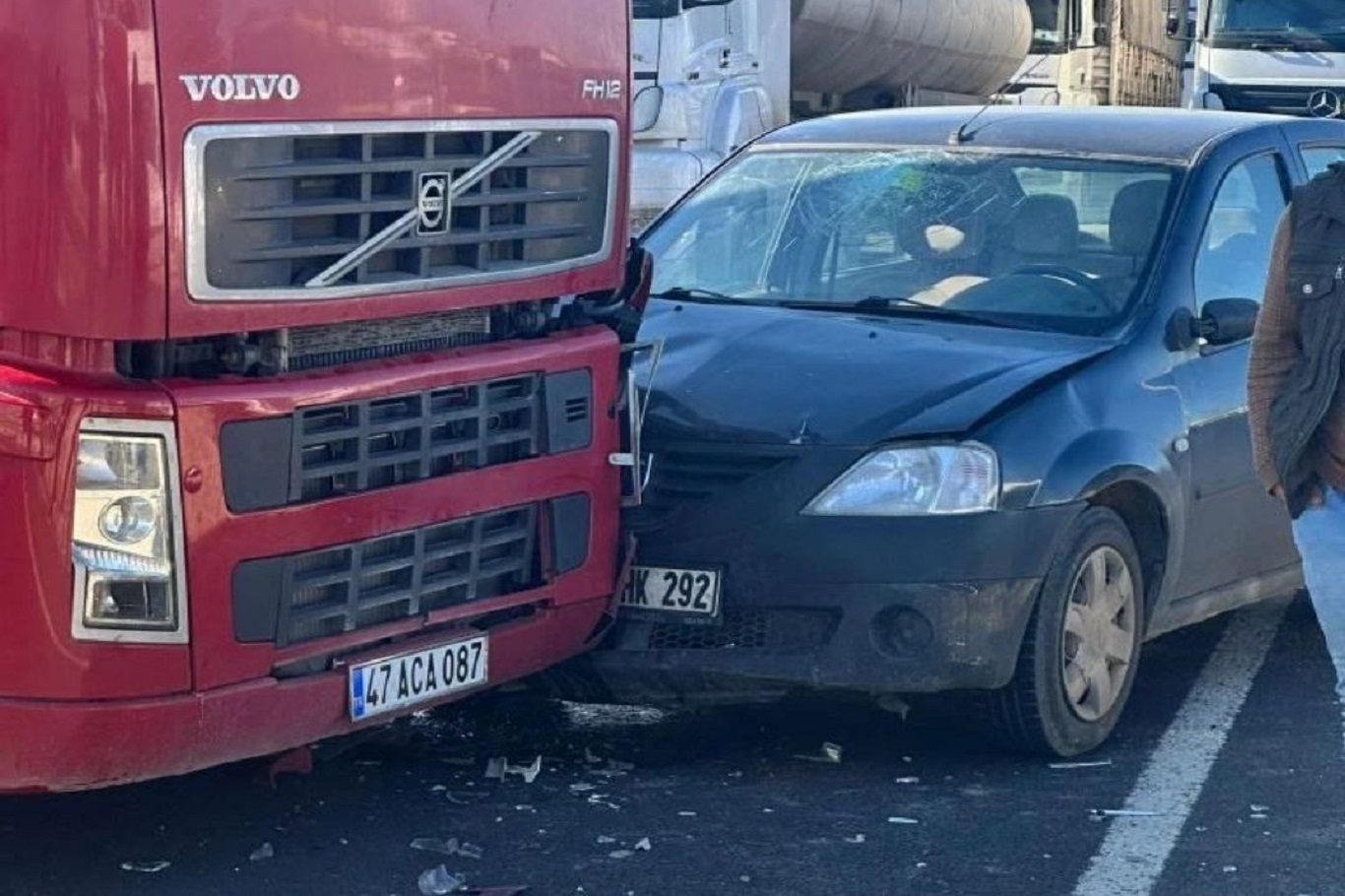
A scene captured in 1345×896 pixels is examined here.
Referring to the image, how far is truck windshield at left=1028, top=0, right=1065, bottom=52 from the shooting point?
2392 centimetres

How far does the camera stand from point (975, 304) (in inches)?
277

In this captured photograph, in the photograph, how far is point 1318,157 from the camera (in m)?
7.90

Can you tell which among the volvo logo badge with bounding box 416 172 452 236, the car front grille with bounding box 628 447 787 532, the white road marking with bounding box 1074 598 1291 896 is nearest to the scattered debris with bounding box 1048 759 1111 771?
the white road marking with bounding box 1074 598 1291 896

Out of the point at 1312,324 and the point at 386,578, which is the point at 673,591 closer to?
the point at 386,578

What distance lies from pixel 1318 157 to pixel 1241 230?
71 centimetres

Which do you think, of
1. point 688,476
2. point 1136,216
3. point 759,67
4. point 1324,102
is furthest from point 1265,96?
point 688,476

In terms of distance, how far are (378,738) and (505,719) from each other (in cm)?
46

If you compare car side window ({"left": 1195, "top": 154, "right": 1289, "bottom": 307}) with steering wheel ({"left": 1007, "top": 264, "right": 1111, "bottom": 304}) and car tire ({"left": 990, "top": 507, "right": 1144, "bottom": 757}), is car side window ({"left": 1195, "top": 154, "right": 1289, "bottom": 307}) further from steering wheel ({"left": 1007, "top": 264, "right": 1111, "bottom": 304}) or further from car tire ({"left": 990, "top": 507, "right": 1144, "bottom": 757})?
car tire ({"left": 990, "top": 507, "right": 1144, "bottom": 757})

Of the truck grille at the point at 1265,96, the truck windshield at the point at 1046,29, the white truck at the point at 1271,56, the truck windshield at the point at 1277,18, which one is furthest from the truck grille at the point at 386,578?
the truck windshield at the point at 1046,29

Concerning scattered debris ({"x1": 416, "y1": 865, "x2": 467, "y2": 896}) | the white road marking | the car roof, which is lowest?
the white road marking

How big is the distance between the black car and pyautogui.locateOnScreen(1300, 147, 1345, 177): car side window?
0.7 inches

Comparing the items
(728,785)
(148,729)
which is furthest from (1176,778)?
(148,729)

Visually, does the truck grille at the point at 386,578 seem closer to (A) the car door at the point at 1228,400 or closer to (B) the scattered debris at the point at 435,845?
(B) the scattered debris at the point at 435,845

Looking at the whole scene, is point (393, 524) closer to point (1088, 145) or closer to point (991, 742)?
point (991, 742)
